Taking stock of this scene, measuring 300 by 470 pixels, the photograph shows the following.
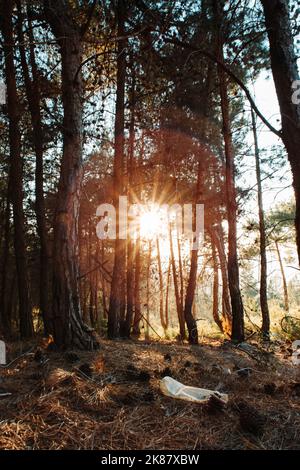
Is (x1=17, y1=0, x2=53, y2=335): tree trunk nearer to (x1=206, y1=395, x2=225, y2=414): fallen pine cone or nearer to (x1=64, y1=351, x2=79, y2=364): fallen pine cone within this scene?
(x1=64, y1=351, x2=79, y2=364): fallen pine cone

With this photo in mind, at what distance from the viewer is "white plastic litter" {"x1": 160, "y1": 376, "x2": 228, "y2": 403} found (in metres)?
2.48

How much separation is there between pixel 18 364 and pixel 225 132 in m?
6.47

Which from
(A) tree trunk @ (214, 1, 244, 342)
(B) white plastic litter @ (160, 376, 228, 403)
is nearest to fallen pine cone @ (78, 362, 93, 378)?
(B) white plastic litter @ (160, 376, 228, 403)

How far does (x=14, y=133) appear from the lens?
7363 mm

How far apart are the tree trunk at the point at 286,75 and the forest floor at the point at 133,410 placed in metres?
1.47

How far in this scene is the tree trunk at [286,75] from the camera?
306 centimetres

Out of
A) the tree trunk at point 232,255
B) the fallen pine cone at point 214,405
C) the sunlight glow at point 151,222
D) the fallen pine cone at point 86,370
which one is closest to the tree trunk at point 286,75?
the fallen pine cone at point 214,405

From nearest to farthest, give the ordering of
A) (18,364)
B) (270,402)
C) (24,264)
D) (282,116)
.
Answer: (270,402)
(282,116)
(18,364)
(24,264)

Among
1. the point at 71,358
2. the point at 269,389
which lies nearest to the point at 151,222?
the point at 71,358

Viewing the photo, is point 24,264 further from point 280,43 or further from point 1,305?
point 280,43

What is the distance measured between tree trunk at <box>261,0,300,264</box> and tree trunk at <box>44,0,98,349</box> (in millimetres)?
2683

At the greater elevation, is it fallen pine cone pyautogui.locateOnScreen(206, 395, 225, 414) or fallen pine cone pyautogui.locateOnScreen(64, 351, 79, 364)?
fallen pine cone pyautogui.locateOnScreen(206, 395, 225, 414)

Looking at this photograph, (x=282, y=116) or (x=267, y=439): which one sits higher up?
(x=282, y=116)
